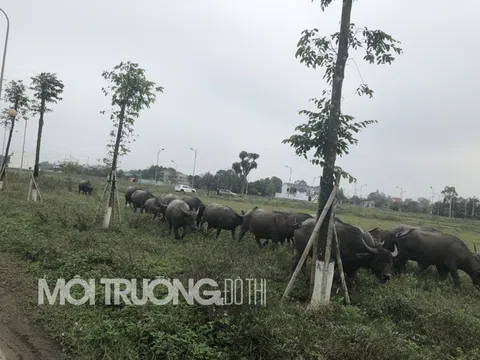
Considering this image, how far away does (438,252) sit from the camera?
11125 mm

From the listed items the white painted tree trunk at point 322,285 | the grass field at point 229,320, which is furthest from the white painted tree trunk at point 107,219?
the white painted tree trunk at point 322,285

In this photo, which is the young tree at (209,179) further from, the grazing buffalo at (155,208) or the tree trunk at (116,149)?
the tree trunk at (116,149)

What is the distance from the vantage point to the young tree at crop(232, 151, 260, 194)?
82438 millimetres

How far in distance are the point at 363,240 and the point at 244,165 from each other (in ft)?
246

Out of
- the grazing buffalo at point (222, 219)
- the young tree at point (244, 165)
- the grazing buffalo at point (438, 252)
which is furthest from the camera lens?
the young tree at point (244, 165)

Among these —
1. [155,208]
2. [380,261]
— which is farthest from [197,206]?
[380,261]

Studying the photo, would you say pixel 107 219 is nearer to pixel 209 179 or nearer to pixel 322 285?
pixel 322 285

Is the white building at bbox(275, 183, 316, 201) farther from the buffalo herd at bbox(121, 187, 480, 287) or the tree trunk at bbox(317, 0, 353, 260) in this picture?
the tree trunk at bbox(317, 0, 353, 260)

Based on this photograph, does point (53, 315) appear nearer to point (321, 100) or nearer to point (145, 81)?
point (321, 100)

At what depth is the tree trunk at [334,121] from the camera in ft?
23.5

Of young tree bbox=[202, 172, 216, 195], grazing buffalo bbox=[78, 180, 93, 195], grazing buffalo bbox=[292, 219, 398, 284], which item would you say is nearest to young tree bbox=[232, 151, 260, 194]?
young tree bbox=[202, 172, 216, 195]

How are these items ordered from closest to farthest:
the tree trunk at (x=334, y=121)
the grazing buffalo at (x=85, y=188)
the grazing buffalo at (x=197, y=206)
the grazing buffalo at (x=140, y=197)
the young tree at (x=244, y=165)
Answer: the tree trunk at (x=334, y=121) < the grazing buffalo at (x=197, y=206) < the grazing buffalo at (x=140, y=197) < the grazing buffalo at (x=85, y=188) < the young tree at (x=244, y=165)

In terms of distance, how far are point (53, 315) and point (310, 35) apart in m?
6.75

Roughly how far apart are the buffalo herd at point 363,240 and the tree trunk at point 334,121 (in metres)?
0.87
